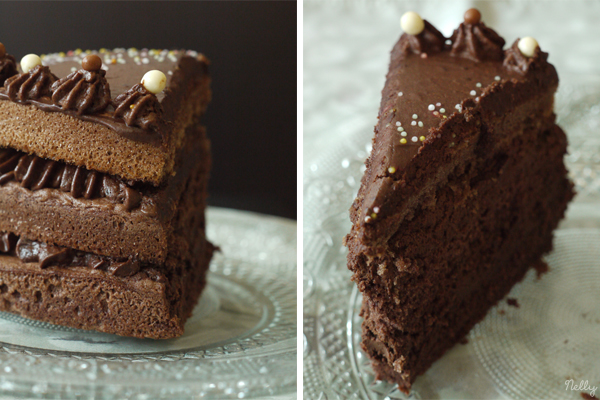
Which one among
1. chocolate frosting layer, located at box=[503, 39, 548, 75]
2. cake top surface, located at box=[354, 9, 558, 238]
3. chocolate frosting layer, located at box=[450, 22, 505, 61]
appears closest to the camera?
cake top surface, located at box=[354, 9, 558, 238]

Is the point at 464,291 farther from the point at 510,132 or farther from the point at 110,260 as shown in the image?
the point at 110,260

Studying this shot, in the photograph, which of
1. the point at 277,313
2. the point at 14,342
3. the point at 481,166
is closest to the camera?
the point at 14,342

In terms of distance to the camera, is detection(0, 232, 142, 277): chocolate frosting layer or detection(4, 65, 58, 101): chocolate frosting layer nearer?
detection(4, 65, 58, 101): chocolate frosting layer

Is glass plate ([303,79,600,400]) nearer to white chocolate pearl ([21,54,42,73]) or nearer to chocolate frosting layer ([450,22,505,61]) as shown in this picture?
chocolate frosting layer ([450,22,505,61])

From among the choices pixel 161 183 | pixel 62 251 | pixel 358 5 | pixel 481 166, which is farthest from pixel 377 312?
pixel 358 5

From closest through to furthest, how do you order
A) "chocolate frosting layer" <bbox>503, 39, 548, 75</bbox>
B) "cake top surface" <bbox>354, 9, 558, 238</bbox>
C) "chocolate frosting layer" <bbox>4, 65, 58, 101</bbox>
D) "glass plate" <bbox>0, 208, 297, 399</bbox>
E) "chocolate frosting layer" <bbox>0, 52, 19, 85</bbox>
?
"glass plate" <bbox>0, 208, 297, 399</bbox>
"cake top surface" <bbox>354, 9, 558, 238</bbox>
"chocolate frosting layer" <bbox>4, 65, 58, 101</bbox>
"chocolate frosting layer" <bbox>0, 52, 19, 85</bbox>
"chocolate frosting layer" <bbox>503, 39, 548, 75</bbox>

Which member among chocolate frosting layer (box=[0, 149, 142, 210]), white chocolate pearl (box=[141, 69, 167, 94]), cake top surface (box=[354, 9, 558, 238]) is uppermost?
cake top surface (box=[354, 9, 558, 238])

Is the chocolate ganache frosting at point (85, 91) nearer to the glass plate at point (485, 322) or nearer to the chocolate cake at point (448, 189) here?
the chocolate cake at point (448, 189)

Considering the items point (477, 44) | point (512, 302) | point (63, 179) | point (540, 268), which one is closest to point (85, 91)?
point (63, 179)

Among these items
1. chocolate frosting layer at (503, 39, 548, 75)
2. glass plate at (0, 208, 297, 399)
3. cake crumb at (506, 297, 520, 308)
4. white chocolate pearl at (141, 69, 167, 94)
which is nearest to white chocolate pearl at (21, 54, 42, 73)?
white chocolate pearl at (141, 69, 167, 94)
